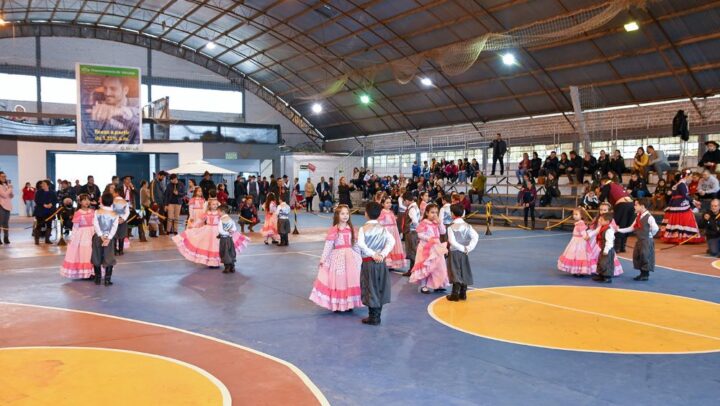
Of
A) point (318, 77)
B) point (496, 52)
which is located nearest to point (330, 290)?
point (496, 52)

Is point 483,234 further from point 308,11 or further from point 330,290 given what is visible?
point 308,11

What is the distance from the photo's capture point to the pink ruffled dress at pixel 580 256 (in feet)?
34.3

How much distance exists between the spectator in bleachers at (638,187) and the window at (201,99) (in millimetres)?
27559

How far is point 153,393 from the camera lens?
15.1 feet

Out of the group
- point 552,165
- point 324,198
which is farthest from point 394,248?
point 324,198

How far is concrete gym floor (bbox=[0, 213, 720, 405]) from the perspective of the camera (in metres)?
4.80

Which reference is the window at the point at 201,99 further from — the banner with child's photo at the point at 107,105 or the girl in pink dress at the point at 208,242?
the girl in pink dress at the point at 208,242

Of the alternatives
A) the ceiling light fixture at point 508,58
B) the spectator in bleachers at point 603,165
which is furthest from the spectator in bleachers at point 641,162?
the ceiling light fixture at point 508,58

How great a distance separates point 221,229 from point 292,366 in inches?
229

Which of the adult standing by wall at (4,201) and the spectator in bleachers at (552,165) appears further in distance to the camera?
the spectator in bleachers at (552,165)

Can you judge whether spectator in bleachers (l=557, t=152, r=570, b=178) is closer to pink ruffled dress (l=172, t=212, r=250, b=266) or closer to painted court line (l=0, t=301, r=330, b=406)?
pink ruffled dress (l=172, t=212, r=250, b=266)

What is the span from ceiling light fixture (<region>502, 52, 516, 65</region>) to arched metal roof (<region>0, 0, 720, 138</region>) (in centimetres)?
33

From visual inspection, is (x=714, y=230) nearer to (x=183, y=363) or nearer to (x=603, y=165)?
(x=603, y=165)

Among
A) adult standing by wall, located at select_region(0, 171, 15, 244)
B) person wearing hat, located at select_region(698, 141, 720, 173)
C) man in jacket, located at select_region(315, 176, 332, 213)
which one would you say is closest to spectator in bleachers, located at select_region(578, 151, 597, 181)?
person wearing hat, located at select_region(698, 141, 720, 173)
